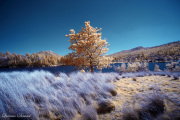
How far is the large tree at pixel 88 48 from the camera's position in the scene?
8.98m

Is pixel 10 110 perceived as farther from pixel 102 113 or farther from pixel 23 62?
pixel 23 62

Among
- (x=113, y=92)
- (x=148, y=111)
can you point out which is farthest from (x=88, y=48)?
(x=148, y=111)

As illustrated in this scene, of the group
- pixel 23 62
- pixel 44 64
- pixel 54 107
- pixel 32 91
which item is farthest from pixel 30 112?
pixel 23 62

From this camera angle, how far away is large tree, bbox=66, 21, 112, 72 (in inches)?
353

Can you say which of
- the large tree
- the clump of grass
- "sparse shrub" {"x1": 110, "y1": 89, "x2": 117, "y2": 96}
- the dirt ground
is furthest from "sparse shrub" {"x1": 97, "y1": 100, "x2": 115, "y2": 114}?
the large tree

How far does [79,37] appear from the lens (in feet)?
31.9

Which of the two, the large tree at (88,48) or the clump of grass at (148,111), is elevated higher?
the large tree at (88,48)

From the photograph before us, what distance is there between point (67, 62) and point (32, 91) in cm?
623

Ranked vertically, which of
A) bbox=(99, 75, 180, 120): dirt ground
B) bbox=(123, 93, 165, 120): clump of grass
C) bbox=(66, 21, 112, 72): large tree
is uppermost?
bbox=(66, 21, 112, 72): large tree

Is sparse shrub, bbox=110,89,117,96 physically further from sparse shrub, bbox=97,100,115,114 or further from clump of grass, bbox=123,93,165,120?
clump of grass, bbox=123,93,165,120

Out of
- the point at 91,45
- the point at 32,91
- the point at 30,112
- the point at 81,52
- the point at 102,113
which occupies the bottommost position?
the point at 102,113

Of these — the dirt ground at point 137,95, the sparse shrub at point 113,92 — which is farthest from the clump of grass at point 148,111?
the sparse shrub at point 113,92

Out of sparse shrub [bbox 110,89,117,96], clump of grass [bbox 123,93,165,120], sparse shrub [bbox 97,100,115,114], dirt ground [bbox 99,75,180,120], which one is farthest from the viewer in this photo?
sparse shrub [bbox 110,89,117,96]

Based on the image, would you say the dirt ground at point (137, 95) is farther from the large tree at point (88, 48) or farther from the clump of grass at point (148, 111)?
the large tree at point (88, 48)
